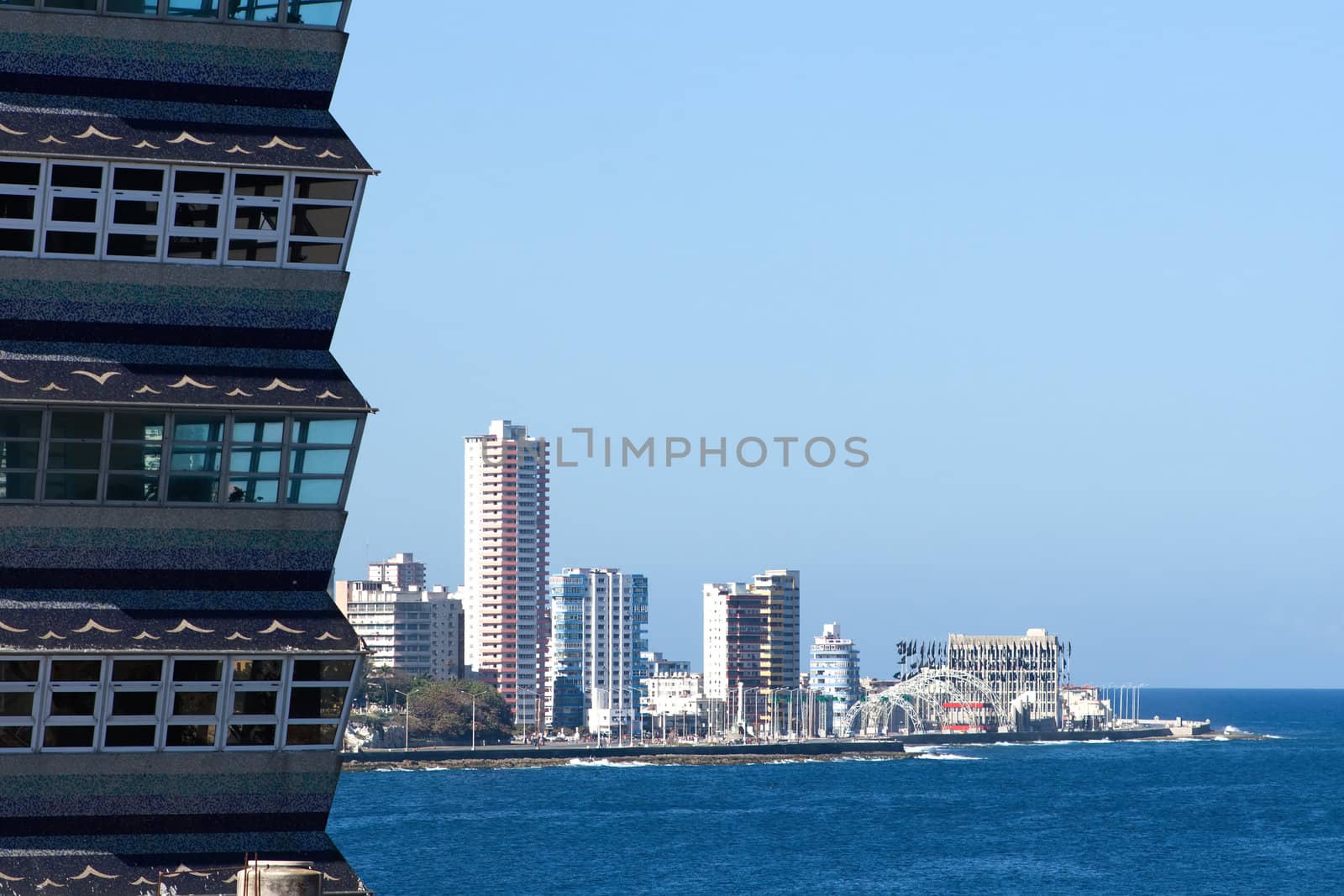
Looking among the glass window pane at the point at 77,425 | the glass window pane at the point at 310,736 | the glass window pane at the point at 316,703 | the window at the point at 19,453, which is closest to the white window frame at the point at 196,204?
the glass window pane at the point at 77,425

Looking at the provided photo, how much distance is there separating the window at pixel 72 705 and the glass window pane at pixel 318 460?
245 inches

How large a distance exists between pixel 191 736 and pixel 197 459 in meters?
6.23

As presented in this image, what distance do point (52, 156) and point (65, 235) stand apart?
2.00 metres

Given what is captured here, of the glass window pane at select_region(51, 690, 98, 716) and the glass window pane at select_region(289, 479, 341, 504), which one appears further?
the glass window pane at select_region(289, 479, 341, 504)

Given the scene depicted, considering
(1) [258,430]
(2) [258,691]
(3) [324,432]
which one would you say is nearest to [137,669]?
(2) [258,691]

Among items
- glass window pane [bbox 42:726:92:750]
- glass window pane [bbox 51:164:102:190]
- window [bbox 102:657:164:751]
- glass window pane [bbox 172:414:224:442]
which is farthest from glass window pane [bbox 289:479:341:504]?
glass window pane [bbox 51:164:102:190]

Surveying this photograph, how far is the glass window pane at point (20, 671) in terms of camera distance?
155 feet

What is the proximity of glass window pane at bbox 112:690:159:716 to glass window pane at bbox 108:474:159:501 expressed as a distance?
4349 mm

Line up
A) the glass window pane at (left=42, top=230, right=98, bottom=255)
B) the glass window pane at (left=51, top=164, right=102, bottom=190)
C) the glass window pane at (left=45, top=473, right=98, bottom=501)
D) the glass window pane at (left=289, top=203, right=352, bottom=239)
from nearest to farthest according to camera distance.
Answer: the glass window pane at (left=51, top=164, right=102, bottom=190) < the glass window pane at (left=45, top=473, right=98, bottom=501) < the glass window pane at (left=42, top=230, right=98, bottom=255) < the glass window pane at (left=289, top=203, right=352, bottom=239)

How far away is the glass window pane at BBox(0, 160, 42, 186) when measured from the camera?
47625 mm

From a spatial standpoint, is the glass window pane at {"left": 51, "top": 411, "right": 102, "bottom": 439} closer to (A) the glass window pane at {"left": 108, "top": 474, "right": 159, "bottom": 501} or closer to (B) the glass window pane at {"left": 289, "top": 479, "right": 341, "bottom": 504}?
(A) the glass window pane at {"left": 108, "top": 474, "right": 159, "bottom": 501}

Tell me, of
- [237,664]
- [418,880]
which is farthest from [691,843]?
[237,664]

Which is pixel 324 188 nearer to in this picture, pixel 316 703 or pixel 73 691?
pixel 316 703

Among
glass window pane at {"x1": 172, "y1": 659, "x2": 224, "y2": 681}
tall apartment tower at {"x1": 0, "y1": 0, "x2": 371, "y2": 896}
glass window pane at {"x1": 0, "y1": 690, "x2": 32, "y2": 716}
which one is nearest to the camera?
glass window pane at {"x1": 0, "y1": 690, "x2": 32, "y2": 716}
